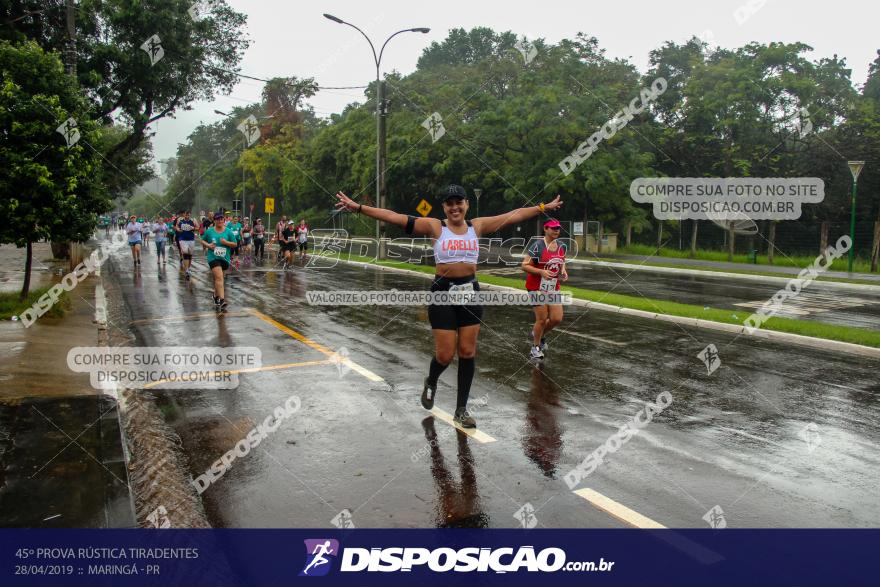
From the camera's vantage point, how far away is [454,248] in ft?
19.3

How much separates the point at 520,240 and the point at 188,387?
119 ft

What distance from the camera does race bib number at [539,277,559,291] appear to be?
28.9ft

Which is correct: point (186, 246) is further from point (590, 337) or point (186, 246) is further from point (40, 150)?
point (590, 337)

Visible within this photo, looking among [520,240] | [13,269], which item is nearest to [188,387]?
[13,269]

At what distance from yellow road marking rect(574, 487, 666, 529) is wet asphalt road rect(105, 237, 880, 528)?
52 mm

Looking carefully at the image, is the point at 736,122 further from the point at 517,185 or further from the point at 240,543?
the point at 240,543

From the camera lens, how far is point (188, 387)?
24.3ft

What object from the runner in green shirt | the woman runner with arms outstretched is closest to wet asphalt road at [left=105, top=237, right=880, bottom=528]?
the woman runner with arms outstretched

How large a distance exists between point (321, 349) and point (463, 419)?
12.8 feet

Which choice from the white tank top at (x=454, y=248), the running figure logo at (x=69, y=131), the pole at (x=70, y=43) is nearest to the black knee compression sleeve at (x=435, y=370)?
the white tank top at (x=454, y=248)

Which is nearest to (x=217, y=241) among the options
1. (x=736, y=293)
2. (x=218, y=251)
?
(x=218, y=251)

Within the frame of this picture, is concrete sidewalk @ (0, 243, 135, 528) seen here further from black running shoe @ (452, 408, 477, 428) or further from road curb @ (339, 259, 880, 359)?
road curb @ (339, 259, 880, 359)

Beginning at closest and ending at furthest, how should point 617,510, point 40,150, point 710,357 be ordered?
1. point 617,510
2. point 710,357
3. point 40,150

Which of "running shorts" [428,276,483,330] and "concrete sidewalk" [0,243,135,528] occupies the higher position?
"running shorts" [428,276,483,330]
